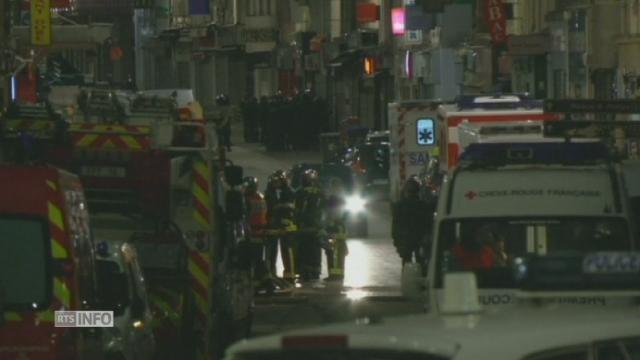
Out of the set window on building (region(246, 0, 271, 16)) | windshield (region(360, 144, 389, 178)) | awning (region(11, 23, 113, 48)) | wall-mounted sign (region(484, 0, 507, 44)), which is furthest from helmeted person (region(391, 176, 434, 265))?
window on building (region(246, 0, 271, 16))

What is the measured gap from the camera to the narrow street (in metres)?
24.6

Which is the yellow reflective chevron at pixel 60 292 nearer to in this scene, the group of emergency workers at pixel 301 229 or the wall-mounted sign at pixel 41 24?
the group of emergency workers at pixel 301 229

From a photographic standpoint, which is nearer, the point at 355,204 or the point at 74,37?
the point at 355,204

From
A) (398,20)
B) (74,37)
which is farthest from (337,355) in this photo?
(398,20)

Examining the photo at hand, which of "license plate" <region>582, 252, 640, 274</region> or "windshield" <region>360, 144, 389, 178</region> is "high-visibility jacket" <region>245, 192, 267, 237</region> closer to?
"license plate" <region>582, 252, 640, 274</region>

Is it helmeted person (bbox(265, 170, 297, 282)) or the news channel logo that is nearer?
the news channel logo

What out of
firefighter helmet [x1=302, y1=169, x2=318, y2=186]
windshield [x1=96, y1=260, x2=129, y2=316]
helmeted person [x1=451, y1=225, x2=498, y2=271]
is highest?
helmeted person [x1=451, y1=225, x2=498, y2=271]

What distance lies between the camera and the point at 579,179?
14617 mm

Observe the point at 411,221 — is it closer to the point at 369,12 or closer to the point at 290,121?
the point at 290,121

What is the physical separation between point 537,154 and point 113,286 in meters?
3.67

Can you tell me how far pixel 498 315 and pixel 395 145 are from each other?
32.7 m

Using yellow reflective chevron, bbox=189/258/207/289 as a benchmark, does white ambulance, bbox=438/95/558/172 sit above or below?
above

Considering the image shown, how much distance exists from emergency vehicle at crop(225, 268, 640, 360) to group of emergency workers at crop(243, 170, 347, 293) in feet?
73.6

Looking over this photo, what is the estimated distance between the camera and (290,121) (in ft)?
237
